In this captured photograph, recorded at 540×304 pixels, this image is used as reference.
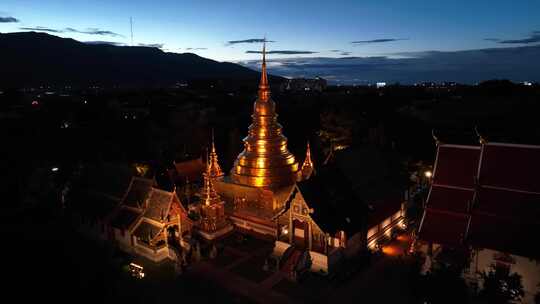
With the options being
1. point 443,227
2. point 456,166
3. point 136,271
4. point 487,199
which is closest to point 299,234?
point 443,227

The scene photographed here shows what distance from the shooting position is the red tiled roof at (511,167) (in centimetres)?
1903

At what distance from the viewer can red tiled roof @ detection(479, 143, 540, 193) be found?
1903 cm

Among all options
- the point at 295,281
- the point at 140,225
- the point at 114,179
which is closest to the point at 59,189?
the point at 114,179

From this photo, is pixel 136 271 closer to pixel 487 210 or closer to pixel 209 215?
pixel 209 215

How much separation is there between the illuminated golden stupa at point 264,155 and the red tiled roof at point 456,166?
1190cm

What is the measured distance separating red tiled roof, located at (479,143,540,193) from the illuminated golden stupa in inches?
554

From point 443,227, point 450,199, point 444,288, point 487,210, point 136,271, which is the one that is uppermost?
point 450,199

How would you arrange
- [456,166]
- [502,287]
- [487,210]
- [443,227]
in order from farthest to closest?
[456,166] < [443,227] < [487,210] < [502,287]

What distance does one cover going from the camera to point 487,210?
19.3 metres

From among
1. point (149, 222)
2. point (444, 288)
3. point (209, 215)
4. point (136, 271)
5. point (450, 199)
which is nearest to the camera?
point (444, 288)

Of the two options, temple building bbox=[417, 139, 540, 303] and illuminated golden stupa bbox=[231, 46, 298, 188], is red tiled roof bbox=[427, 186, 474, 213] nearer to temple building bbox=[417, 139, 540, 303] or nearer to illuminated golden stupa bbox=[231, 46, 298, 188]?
temple building bbox=[417, 139, 540, 303]

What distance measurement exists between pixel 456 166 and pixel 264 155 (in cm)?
1402

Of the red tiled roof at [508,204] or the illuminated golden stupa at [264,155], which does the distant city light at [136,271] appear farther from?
the red tiled roof at [508,204]

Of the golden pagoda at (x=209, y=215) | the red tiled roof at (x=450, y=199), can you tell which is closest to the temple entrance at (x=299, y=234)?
the golden pagoda at (x=209, y=215)
